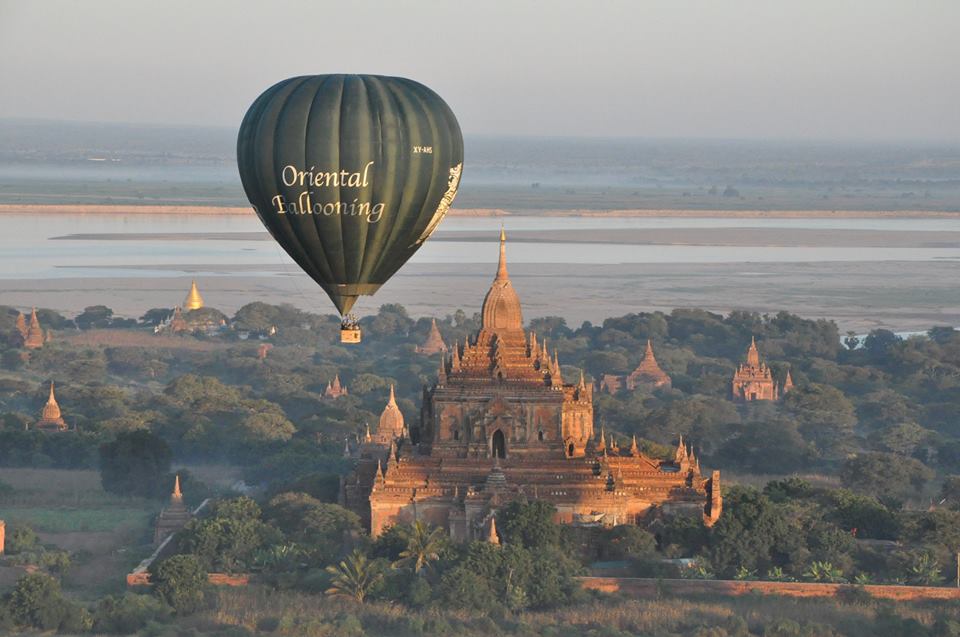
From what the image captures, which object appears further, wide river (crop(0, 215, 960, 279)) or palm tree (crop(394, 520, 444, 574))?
wide river (crop(0, 215, 960, 279))

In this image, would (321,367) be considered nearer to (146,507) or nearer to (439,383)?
(146,507)

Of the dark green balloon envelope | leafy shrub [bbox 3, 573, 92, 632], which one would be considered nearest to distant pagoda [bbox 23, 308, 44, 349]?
leafy shrub [bbox 3, 573, 92, 632]

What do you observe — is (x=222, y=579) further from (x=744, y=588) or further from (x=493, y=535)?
(x=744, y=588)

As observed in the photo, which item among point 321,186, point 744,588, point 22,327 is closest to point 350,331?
point 321,186

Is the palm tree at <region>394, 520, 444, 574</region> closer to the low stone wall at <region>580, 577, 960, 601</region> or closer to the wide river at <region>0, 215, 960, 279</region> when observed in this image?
the low stone wall at <region>580, 577, 960, 601</region>

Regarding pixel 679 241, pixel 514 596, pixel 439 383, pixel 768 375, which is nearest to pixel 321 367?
pixel 768 375
